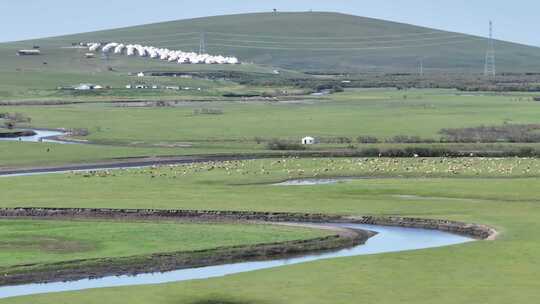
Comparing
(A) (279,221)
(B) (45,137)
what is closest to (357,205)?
(A) (279,221)

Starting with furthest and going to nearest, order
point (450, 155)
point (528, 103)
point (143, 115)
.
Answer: point (528, 103) < point (143, 115) < point (450, 155)

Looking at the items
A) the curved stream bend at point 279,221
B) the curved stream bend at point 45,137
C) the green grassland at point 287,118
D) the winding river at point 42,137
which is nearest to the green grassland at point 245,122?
the green grassland at point 287,118

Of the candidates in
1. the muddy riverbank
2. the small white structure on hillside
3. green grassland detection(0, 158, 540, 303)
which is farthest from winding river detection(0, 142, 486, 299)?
the small white structure on hillside

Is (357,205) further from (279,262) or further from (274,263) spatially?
(274,263)

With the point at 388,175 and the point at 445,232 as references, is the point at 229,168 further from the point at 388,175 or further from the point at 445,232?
the point at 445,232

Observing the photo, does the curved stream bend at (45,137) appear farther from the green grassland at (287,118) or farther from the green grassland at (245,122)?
the green grassland at (287,118)

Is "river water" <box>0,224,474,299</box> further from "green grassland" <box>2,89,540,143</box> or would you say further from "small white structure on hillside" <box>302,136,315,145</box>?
"green grassland" <box>2,89,540,143</box>

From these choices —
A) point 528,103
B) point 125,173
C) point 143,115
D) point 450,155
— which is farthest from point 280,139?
point 528,103
